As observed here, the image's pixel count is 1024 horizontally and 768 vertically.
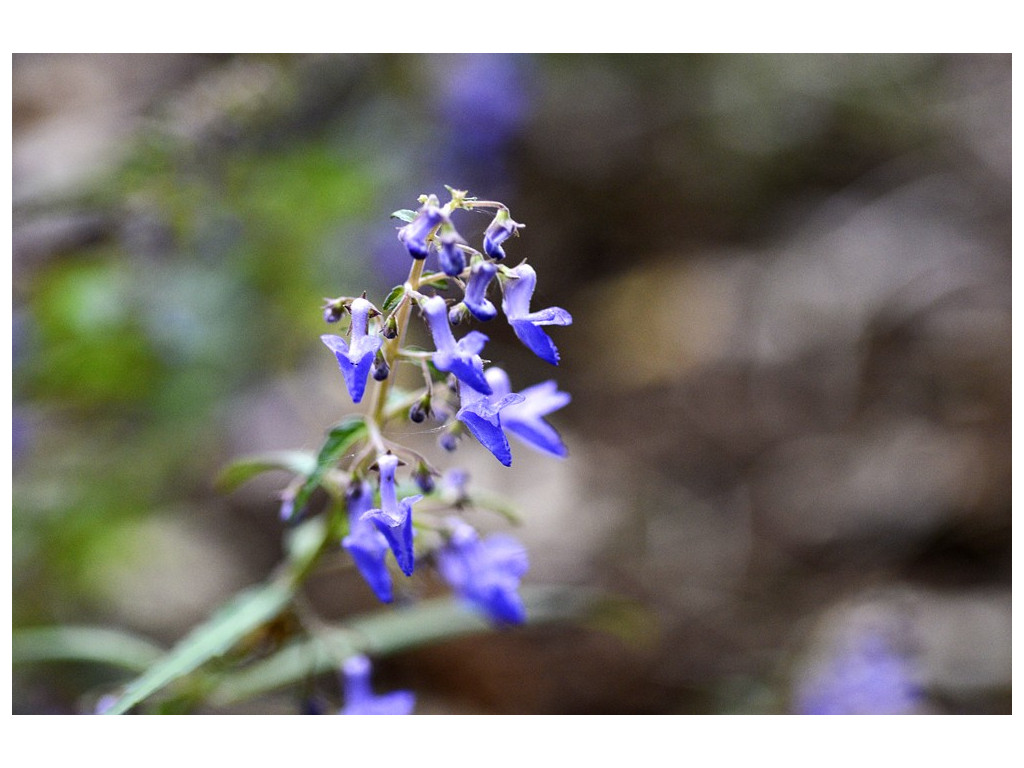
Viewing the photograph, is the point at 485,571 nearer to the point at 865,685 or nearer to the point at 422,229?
the point at 422,229

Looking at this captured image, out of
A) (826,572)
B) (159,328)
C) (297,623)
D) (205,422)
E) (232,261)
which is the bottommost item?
(297,623)

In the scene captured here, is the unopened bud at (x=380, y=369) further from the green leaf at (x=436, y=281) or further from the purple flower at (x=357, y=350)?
the green leaf at (x=436, y=281)

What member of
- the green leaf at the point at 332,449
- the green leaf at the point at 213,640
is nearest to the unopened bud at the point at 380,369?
the green leaf at the point at 332,449

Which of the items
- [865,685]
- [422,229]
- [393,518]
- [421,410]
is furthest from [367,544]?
[865,685]

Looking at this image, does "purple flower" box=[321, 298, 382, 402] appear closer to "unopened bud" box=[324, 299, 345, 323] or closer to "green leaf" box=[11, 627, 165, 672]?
"unopened bud" box=[324, 299, 345, 323]

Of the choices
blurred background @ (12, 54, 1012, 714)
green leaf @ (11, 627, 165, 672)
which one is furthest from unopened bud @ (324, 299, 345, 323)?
blurred background @ (12, 54, 1012, 714)
